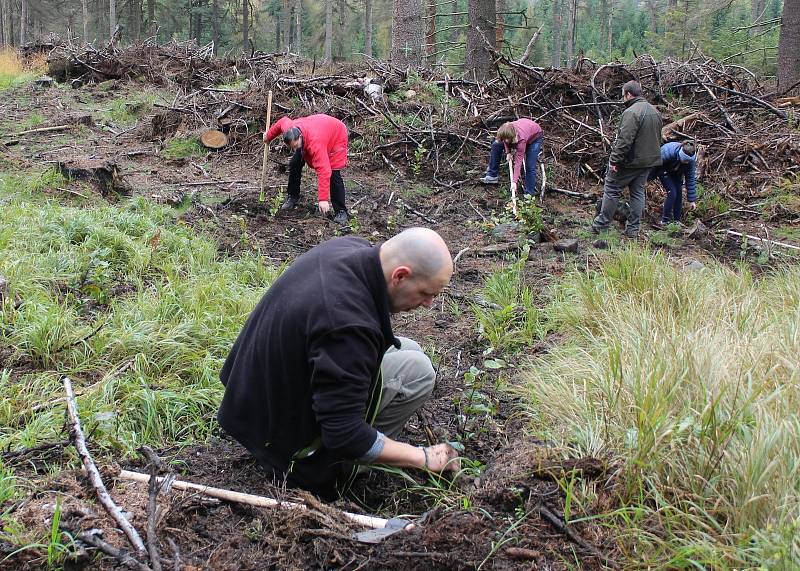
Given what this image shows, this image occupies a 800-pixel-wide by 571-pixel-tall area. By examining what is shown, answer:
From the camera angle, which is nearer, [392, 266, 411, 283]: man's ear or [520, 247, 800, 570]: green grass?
[520, 247, 800, 570]: green grass

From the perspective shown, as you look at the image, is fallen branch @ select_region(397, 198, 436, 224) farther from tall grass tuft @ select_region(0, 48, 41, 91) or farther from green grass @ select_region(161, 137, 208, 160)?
tall grass tuft @ select_region(0, 48, 41, 91)

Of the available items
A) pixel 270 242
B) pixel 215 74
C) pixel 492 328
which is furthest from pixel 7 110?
pixel 492 328

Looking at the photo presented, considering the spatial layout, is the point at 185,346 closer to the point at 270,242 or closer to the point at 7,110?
the point at 270,242

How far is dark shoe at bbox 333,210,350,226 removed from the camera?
7.57 metres

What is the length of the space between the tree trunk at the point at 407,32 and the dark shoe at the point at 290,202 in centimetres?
646

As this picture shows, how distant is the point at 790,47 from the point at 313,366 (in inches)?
513

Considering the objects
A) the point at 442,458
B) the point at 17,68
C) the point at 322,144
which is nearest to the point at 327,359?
the point at 442,458

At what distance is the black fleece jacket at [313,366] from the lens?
241 centimetres

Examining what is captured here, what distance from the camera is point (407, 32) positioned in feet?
43.7

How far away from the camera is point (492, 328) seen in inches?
183

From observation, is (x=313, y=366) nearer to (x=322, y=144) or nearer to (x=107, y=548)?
(x=107, y=548)

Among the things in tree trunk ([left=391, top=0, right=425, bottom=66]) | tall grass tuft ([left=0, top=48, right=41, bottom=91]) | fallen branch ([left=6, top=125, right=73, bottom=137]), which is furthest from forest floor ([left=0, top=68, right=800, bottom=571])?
tall grass tuft ([left=0, top=48, right=41, bottom=91])

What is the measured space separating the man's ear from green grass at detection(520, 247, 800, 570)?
1.00 meters

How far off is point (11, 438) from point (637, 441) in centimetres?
284
